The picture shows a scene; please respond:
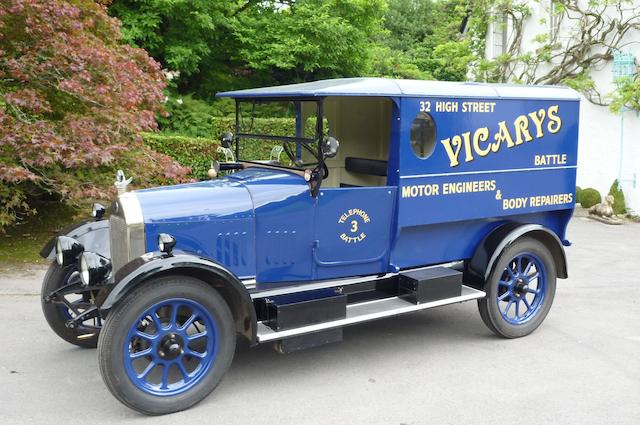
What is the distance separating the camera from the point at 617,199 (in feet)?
41.5

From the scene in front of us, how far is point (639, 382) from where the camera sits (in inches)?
178

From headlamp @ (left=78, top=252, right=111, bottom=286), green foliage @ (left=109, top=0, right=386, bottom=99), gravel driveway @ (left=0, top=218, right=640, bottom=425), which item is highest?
green foliage @ (left=109, top=0, right=386, bottom=99)

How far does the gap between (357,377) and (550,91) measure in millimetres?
3120

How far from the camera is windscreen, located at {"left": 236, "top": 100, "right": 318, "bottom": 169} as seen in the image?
15.9ft

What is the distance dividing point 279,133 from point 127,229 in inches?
60.9

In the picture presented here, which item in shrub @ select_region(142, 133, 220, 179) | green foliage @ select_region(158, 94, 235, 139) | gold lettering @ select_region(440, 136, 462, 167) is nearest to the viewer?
gold lettering @ select_region(440, 136, 462, 167)

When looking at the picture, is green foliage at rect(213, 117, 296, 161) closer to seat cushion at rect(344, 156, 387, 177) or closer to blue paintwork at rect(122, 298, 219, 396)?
seat cushion at rect(344, 156, 387, 177)

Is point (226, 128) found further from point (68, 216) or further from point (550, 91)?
point (550, 91)

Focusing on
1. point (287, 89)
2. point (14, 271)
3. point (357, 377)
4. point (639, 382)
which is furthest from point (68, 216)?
point (639, 382)

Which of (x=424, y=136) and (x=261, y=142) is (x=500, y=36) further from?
(x=261, y=142)

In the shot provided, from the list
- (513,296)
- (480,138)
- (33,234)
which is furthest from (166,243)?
(33,234)

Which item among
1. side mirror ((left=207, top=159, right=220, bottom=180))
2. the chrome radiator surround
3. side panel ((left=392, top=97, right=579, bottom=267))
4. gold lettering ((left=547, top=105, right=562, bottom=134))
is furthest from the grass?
gold lettering ((left=547, top=105, right=562, bottom=134))

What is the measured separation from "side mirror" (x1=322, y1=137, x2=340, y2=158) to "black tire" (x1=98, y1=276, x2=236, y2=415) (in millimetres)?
1223

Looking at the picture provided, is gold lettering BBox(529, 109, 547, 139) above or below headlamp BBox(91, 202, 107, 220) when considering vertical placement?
above
